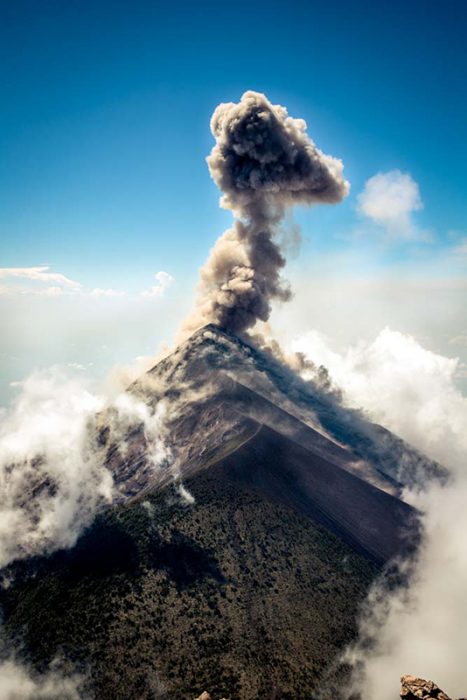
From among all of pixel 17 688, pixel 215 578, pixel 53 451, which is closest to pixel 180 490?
pixel 215 578

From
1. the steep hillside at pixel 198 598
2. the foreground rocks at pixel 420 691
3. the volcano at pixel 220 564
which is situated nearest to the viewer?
the foreground rocks at pixel 420 691

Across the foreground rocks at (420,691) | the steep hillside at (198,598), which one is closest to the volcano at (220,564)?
the steep hillside at (198,598)

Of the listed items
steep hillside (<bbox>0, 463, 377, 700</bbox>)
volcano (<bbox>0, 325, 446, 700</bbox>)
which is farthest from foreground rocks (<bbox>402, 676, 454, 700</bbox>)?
volcano (<bbox>0, 325, 446, 700</bbox>)

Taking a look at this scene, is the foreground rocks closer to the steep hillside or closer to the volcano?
the steep hillside

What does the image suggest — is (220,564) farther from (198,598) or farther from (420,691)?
(420,691)

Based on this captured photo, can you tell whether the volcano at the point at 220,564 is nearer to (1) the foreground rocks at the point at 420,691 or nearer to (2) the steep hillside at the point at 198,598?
(2) the steep hillside at the point at 198,598

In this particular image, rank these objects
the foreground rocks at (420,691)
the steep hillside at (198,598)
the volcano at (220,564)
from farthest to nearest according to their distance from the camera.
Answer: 1. the volcano at (220,564)
2. the steep hillside at (198,598)
3. the foreground rocks at (420,691)

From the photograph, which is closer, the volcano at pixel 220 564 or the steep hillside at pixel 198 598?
the steep hillside at pixel 198 598

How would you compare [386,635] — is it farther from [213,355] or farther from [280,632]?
[213,355]
